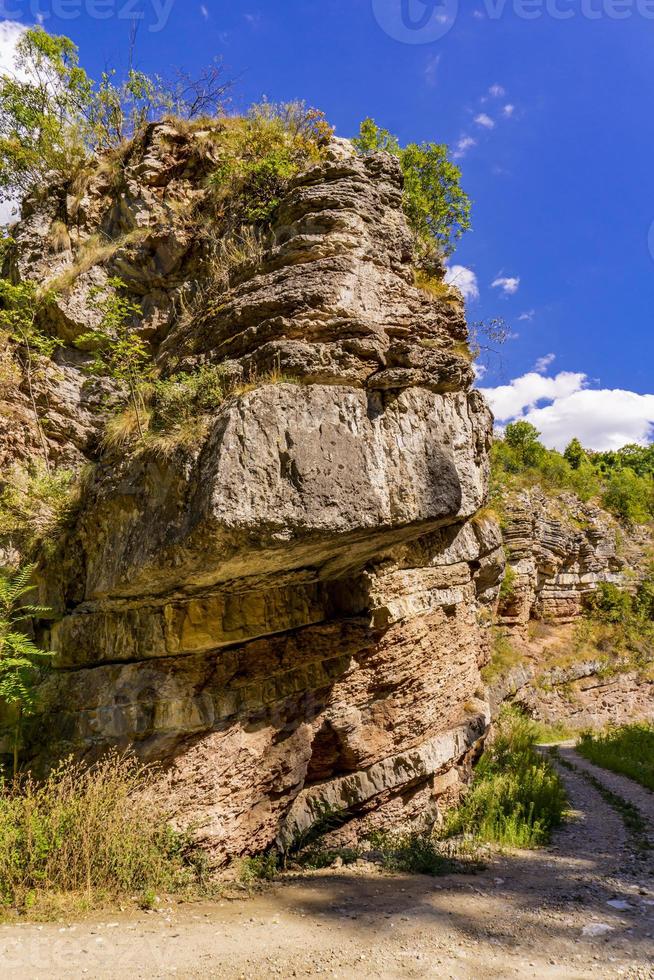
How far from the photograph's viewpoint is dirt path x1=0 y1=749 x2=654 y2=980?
3391 mm

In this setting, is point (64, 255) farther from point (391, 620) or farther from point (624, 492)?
point (624, 492)

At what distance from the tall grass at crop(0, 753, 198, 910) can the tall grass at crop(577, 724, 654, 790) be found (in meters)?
11.6

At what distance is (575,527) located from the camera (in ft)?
70.2

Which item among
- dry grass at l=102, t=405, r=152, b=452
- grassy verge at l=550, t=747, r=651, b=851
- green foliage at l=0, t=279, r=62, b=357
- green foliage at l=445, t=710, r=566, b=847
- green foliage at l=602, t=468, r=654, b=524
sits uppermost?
green foliage at l=0, t=279, r=62, b=357

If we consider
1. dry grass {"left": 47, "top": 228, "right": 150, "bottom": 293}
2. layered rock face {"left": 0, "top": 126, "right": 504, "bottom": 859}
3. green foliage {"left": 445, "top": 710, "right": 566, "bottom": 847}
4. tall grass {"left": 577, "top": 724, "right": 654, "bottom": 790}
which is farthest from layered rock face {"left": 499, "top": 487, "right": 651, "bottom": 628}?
dry grass {"left": 47, "top": 228, "right": 150, "bottom": 293}

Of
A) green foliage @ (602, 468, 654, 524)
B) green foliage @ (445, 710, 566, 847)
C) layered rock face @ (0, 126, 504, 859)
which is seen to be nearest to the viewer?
layered rock face @ (0, 126, 504, 859)

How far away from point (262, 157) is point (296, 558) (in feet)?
24.3

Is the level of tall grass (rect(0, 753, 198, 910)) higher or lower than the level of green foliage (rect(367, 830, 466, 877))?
higher

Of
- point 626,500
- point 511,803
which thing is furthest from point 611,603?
point 511,803

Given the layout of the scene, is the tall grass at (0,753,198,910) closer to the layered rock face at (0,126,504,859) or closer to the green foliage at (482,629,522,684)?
the layered rock face at (0,126,504,859)

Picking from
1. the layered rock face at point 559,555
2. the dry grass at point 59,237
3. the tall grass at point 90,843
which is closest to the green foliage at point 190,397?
the tall grass at point 90,843

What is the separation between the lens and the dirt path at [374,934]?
3391 mm

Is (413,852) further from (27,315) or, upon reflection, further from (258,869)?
(27,315)

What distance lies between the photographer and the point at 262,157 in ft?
28.5
